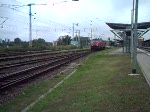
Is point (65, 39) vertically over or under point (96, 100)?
over

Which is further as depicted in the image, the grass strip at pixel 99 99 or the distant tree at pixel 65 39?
the distant tree at pixel 65 39

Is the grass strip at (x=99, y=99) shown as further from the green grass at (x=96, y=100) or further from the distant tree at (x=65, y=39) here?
the distant tree at (x=65, y=39)

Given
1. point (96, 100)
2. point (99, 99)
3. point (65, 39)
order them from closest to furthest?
point (96, 100) < point (99, 99) < point (65, 39)

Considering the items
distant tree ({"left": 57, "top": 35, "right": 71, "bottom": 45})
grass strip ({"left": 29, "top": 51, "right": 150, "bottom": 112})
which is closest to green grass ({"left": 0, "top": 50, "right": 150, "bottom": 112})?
grass strip ({"left": 29, "top": 51, "right": 150, "bottom": 112})

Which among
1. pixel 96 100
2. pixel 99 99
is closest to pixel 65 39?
pixel 99 99

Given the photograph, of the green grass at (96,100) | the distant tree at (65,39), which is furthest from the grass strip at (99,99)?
the distant tree at (65,39)

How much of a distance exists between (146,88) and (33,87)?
539cm

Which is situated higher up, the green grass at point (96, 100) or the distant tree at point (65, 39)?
the distant tree at point (65, 39)

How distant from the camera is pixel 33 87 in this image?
16.4 metres

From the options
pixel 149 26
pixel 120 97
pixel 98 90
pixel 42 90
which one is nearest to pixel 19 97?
pixel 42 90

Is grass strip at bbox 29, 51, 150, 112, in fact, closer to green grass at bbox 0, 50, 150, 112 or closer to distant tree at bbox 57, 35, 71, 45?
green grass at bbox 0, 50, 150, 112

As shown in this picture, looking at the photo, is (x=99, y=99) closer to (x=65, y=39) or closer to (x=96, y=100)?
(x=96, y=100)

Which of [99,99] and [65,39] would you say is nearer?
[99,99]

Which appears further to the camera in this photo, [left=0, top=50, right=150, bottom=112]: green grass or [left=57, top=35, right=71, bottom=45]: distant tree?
[left=57, top=35, right=71, bottom=45]: distant tree
